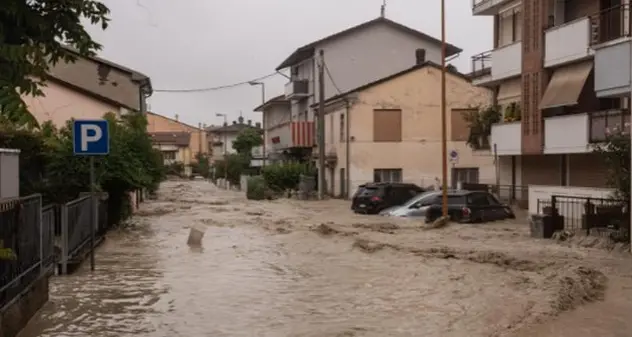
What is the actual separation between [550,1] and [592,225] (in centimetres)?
1238

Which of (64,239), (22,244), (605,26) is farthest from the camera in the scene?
(605,26)

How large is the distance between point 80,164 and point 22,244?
12011 millimetres

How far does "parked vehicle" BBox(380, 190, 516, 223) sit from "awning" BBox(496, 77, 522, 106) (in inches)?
246

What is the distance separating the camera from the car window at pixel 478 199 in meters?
27.8

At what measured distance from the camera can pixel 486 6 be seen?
34.6 metres

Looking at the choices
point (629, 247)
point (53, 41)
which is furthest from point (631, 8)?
point (53, 41)

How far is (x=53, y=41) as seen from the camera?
4.89 m

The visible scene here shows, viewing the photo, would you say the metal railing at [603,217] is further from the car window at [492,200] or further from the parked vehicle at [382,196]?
the parked vehicle at [382,196]

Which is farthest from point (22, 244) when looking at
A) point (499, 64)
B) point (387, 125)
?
point (387, 125)

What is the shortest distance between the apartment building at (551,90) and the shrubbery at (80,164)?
12725 millimetres

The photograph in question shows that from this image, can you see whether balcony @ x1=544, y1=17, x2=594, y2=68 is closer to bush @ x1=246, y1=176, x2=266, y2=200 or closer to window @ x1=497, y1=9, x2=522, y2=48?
window @ x1=497, y1=9, x2=522, y2=48

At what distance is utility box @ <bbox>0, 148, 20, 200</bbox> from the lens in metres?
14.1

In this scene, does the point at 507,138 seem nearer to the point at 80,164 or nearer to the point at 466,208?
the point at 466,208

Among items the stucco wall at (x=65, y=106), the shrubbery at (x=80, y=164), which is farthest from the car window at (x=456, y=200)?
the stucco wall at (x=65, y=106)
